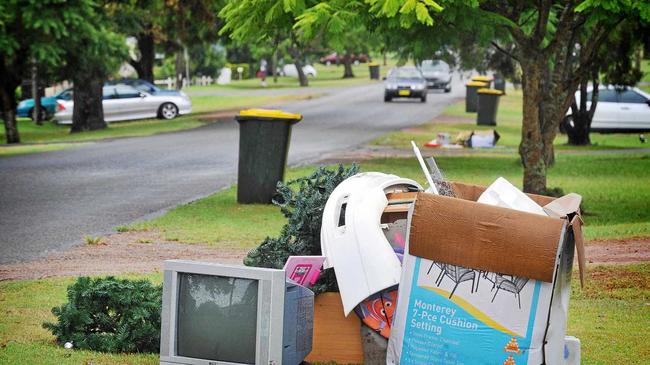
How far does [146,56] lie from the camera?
43.5 metres

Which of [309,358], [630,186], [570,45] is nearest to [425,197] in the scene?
[309,358]

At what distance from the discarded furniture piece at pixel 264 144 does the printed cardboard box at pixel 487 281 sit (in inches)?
404

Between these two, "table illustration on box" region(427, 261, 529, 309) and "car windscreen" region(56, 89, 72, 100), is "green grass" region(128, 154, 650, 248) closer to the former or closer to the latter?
"table illustration on box" region(427, 261, 529, 309)

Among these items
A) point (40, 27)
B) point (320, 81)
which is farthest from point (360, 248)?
point (320, 81)

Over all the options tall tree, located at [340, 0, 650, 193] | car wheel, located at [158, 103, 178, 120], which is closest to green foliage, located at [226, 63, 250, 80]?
car wheel, located at [158, 103, 178, 120]

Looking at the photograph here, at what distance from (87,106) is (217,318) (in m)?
31.1

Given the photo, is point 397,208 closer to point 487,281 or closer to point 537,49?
point 487,281

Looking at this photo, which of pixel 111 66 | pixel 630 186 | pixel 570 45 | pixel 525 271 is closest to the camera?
pixel 525 271

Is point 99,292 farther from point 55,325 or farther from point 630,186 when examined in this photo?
point 630,186

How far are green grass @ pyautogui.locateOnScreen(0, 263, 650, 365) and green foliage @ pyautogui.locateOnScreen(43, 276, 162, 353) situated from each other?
0.42 ft

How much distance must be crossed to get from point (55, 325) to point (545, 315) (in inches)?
124

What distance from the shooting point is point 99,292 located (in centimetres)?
746

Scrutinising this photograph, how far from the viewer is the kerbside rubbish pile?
19.9 ft

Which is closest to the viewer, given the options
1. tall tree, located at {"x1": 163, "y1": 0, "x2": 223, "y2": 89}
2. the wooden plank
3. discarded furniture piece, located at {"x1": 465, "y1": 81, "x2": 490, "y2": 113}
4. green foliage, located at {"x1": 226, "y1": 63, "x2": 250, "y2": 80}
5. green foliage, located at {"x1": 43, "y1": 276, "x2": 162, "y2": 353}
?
the wooden plank
